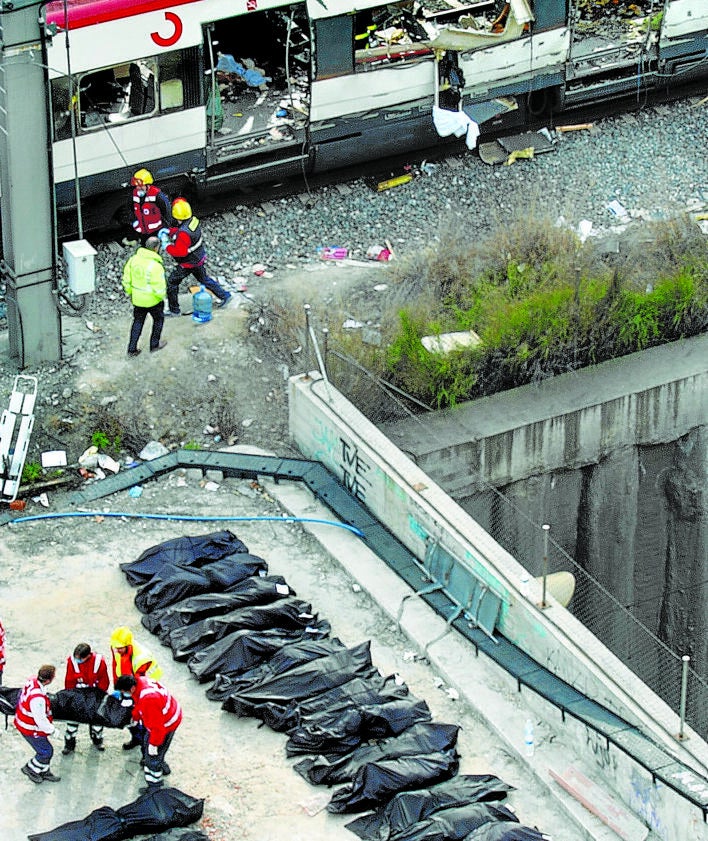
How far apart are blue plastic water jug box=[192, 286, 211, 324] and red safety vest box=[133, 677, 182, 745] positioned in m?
5.99

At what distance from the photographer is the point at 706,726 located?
15.5 metres

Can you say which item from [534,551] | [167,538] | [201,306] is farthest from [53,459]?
[534,551]

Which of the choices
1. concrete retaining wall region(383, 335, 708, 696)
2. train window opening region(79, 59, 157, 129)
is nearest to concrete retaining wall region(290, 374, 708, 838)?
concrete retaining wall region(383, 335, 708, 696)

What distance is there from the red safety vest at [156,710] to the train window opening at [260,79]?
8359 mm

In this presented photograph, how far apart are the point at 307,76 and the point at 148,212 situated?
318 centimetres

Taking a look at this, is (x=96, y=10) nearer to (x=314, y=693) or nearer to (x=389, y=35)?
(x=389, y=35)

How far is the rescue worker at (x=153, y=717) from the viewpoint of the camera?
11.3m

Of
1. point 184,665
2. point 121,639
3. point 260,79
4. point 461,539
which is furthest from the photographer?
point 260,79

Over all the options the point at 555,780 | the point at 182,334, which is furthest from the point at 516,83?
the point at 555,780

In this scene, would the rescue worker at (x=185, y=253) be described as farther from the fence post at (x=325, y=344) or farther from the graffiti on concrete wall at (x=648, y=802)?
the graffiti on concrete wall at (x=648, y=802)

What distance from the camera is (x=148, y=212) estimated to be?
17.0 metres

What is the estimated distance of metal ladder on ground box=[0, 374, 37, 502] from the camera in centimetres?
1491

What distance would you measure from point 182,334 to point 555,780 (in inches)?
258

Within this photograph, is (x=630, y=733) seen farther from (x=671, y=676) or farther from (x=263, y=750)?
(x=671, y=676)
